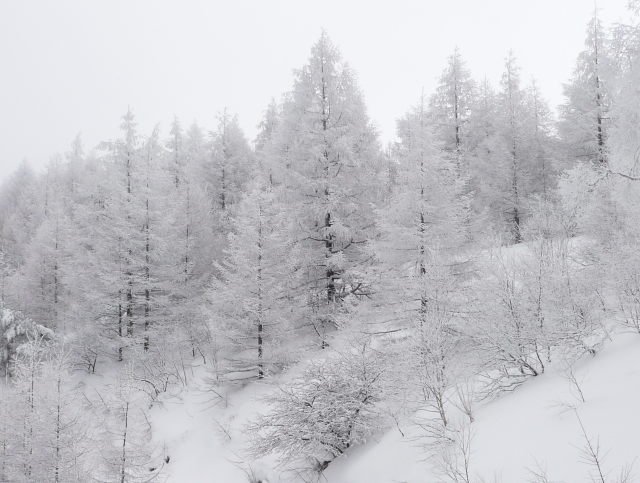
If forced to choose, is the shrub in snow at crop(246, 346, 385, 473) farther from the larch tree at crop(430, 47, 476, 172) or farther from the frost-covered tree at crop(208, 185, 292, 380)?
the larch tree at crop(430, 47, 476, 172)

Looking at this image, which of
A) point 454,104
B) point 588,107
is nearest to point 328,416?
point 588,107

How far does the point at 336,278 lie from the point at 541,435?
9.91 metres

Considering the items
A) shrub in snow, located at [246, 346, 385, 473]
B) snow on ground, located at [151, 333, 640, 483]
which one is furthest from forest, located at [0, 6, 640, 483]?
snow on ground, located at [151, 333, 640, 483]

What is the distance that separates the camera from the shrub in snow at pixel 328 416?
9.34m

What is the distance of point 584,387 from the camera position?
657cm

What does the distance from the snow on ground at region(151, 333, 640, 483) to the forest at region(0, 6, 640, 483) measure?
36cm

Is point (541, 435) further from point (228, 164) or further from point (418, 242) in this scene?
point (228, 164)

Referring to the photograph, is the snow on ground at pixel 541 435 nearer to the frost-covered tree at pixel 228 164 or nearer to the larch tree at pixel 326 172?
the larch tree at pixel 326 172

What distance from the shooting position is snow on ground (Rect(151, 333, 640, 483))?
5.21m

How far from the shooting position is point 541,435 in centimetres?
598

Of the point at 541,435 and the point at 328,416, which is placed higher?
the point at 541,435

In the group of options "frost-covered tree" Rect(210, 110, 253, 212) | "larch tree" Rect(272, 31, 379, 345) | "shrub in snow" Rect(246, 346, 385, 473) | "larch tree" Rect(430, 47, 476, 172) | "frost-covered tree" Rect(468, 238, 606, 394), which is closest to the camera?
"frost-covered tree" Rect(468, 238, 606, 394)

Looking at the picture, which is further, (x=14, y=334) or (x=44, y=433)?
(x=14, y=334)

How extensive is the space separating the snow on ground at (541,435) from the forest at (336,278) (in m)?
0.36
